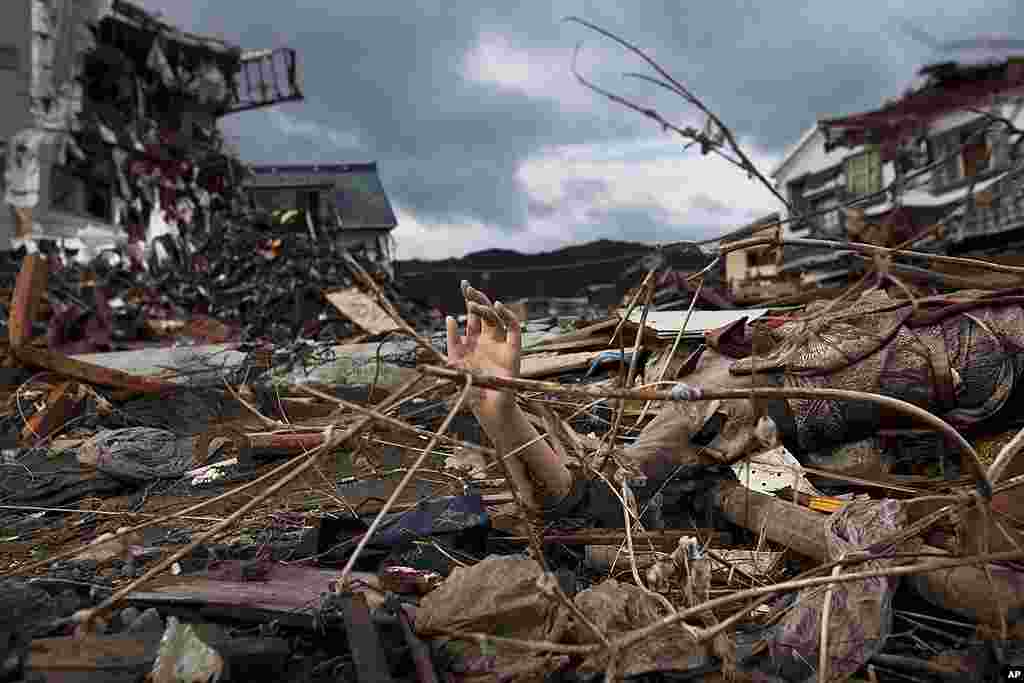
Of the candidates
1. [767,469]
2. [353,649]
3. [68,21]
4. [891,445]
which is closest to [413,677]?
[353,649]

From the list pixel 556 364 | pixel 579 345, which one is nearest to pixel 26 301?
pixel 556 364

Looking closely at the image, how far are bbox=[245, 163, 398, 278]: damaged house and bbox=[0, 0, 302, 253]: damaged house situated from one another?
8.49 ft

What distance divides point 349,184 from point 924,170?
27835 mm

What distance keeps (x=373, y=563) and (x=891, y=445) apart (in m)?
2.44

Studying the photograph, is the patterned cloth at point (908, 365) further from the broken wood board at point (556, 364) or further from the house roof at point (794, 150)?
the house roof at point (794, 150)

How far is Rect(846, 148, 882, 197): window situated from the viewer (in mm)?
21062

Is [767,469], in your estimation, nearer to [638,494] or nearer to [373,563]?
[638,494]

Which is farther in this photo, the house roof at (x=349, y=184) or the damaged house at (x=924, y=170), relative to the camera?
the house roof at (x=349, y=184)

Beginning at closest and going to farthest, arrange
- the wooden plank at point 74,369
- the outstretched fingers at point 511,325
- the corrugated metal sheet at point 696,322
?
the outstretched fingers at point 511,325, the corrugated metal sheet at point 696,322, the wooden plank at point 74,369

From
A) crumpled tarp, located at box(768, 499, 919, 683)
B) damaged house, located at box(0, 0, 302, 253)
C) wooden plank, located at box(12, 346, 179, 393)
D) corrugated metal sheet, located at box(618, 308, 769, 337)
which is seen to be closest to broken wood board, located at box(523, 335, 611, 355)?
corrugated metal sheet, located at box(618, 308, 769, 337)

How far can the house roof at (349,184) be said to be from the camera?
91.5 feet

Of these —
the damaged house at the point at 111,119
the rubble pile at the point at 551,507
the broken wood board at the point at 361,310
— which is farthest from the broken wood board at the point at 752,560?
the damaged house at the point at 111,119

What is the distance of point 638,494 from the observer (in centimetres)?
301

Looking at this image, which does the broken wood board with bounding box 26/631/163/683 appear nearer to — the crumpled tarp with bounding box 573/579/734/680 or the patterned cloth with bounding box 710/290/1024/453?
the crumpled tarp with bounding box 573/579/734/680
